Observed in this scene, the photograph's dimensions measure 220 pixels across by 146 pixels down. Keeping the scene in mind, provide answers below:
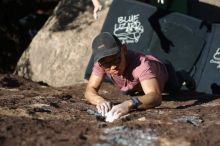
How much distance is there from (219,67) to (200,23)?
2.07 ft

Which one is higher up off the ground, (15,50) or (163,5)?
(163,5)

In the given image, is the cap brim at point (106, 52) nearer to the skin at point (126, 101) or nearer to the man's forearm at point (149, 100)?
the skin at point (126, 101)

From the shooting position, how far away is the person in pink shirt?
15.8ft

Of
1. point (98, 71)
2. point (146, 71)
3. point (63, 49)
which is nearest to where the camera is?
point (146, 71)

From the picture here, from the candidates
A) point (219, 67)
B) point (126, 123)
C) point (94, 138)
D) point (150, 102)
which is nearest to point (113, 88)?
point (219, 67)

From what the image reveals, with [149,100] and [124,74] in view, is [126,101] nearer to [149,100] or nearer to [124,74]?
[149,100]

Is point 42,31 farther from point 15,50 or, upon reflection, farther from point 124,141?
point 124,141

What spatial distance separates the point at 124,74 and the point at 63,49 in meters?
3.20

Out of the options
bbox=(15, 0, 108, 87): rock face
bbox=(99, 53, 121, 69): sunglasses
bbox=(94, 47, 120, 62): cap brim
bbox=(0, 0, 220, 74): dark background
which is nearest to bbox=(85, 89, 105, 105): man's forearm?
bbox=(99, 53, 121, 69): sunglasses

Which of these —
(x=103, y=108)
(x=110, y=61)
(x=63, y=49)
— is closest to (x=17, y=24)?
(x=63, y=49)

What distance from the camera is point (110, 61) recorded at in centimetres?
494

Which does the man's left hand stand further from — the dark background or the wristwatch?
the dark background

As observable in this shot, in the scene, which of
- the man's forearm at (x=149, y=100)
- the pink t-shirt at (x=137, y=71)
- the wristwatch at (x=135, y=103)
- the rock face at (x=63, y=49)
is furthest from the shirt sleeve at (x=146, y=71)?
the rock face at (x=63, y=49)

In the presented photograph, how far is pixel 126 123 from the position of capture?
4359mm
